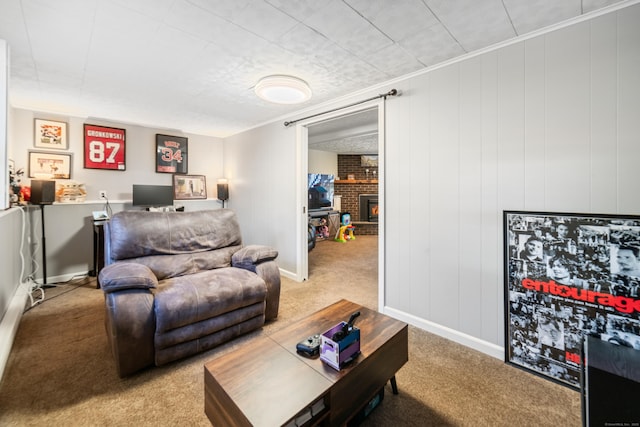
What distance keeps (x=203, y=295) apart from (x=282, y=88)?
1859mm

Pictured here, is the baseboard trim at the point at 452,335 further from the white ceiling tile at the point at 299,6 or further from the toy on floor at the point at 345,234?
the toy on floor at the point at 345,234

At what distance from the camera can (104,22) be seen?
69.4 inches

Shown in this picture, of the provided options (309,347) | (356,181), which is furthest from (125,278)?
(356,181)

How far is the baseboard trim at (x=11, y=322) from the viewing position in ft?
6.09

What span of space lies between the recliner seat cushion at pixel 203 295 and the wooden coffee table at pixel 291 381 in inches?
28.4

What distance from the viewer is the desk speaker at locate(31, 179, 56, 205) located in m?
3.22

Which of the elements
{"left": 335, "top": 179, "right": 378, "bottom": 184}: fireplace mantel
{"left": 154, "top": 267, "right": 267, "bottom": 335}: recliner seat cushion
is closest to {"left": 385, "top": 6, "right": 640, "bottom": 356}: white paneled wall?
{"left": 154, "top": 267, "right": 267, "bottom": 335}: recliner seat cushion

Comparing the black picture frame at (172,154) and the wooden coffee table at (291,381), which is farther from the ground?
the black picture frame at (172,154)

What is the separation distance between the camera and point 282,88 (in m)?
2.49

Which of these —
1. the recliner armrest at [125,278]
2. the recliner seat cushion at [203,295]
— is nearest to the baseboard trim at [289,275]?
the recliner seat cushion at [203,295]

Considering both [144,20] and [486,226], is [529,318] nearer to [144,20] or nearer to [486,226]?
[486,226]

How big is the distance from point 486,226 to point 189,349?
2375 mm

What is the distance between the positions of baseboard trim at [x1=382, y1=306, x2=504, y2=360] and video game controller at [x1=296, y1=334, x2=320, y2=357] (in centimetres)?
141

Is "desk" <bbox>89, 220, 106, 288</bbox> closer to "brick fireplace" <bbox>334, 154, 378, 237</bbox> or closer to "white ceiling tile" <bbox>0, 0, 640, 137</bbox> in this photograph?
"white ceiling tile" <bbox>0, 0, 640, 137</bbox>
